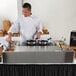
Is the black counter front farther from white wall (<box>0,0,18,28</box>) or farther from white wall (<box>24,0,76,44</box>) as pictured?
white wall (<box>24,0,76,44</box>)

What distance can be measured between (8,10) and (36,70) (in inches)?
110

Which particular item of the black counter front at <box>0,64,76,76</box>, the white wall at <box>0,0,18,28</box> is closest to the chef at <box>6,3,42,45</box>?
the black counter front at <box>0,64,76,76</box>

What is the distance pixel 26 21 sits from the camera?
2.98 meters

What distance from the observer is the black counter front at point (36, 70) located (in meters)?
1.99

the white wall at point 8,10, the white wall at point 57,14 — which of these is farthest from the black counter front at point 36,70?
the white wall at point 57,14

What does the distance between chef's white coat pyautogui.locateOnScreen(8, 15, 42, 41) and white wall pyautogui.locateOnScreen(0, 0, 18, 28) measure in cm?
154

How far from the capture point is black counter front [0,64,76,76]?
6.53ft

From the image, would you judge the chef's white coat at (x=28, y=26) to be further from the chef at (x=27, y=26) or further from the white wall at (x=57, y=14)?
the white wall at (x=57, y=14)

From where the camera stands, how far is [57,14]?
473cm

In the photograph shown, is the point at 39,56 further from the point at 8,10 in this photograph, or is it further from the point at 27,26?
the point at 8,10

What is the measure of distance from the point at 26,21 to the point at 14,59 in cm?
110

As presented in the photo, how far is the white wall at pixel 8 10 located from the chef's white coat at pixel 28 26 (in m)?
1.54

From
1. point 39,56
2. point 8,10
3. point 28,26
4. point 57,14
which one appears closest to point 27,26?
point 28,26

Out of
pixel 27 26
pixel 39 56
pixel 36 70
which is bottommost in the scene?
pixel 36 70
